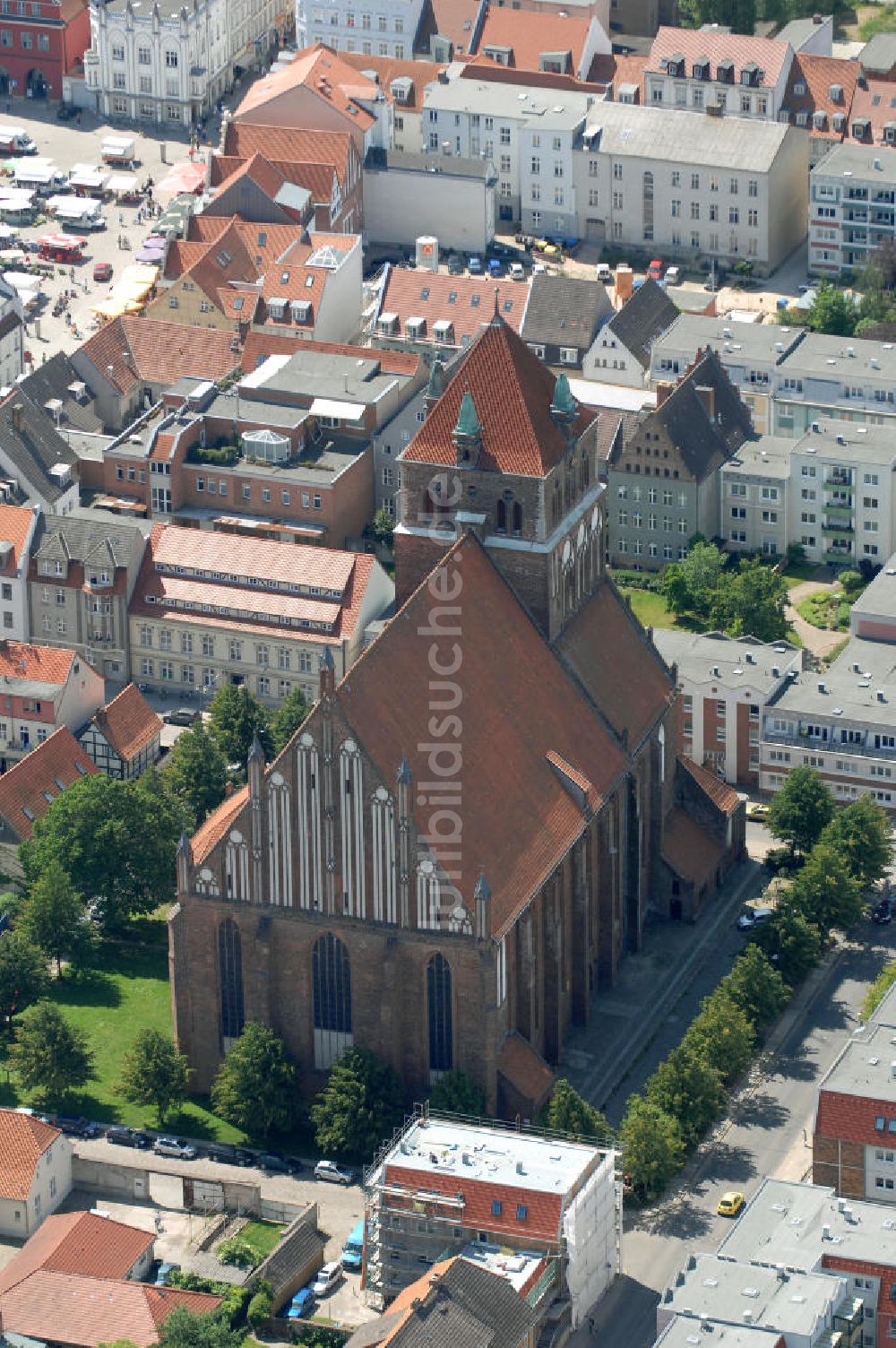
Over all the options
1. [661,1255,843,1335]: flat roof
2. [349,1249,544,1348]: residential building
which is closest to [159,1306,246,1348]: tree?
[349,1249,544,1348]: residential building

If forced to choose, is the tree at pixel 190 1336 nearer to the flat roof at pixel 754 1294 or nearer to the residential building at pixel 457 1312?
the residential building at pixel 457 1312

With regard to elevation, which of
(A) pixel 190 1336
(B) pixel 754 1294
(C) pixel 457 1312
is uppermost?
(B) pixel 754 1294

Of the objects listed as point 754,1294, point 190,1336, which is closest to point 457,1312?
point 190,1336

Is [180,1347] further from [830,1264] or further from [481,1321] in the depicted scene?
[830,1264]

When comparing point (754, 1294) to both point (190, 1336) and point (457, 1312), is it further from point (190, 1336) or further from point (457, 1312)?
point (190, 1336)

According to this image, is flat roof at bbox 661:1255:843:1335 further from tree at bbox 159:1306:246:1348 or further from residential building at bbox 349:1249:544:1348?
tree at bbox 159:1306:246:1348

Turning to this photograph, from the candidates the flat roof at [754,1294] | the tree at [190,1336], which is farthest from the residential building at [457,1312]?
the flat roof at [754,1294]
